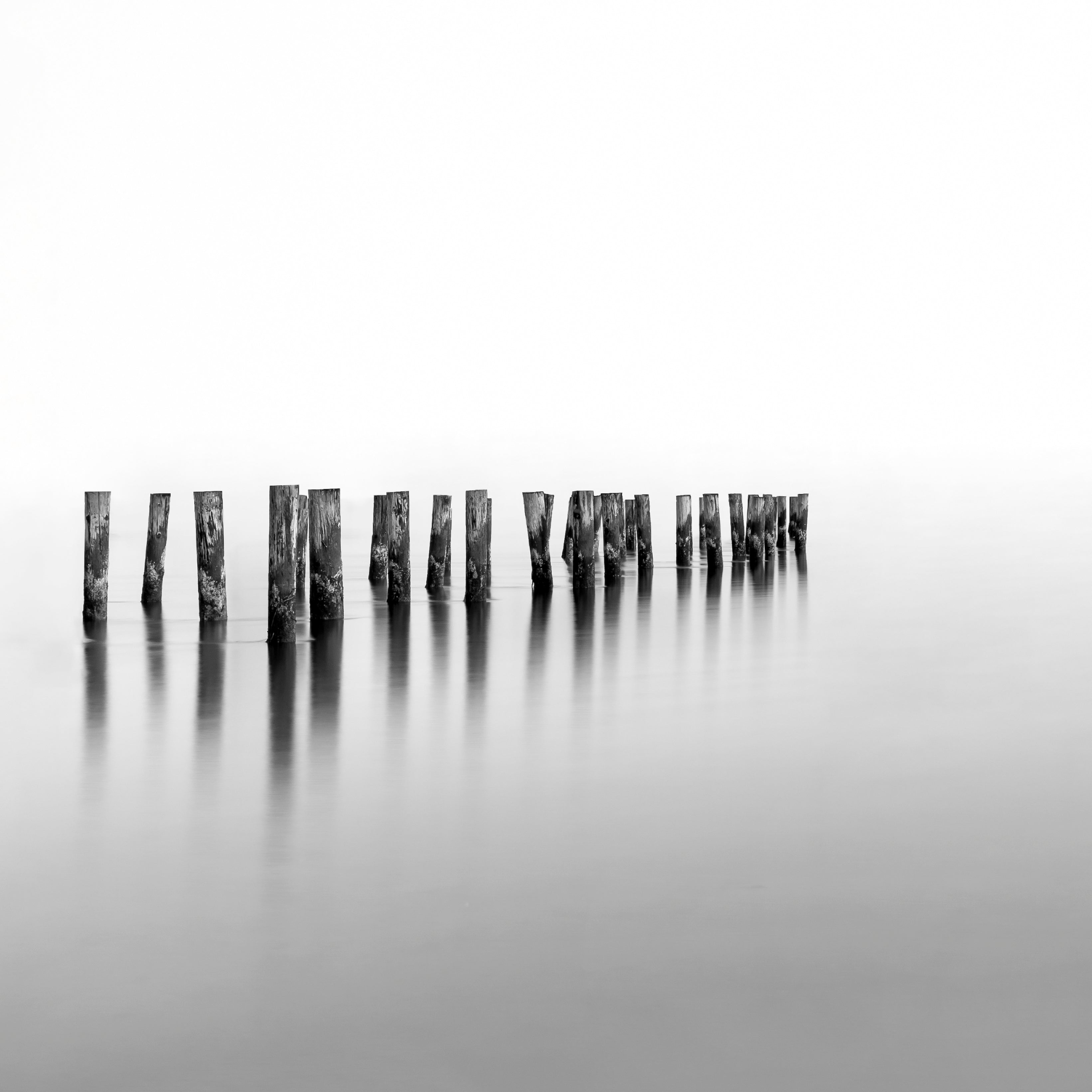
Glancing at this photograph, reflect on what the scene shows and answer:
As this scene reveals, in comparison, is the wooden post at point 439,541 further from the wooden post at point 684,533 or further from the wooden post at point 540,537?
the wooden post at point 684,533

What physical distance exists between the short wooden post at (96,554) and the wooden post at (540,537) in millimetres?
3829

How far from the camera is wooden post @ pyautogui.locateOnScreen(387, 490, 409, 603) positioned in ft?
44.3

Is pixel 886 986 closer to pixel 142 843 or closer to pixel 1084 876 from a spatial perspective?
pixel 1084 876

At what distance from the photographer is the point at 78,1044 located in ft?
14.9

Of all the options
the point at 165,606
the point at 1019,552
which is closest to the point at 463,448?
the point at 1019,552

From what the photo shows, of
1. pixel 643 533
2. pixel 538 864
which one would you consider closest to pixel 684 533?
pixel 643 533

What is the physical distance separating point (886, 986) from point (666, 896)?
118cm

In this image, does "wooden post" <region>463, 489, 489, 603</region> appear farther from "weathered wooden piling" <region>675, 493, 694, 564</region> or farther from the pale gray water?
"weathered wooden piling" <region>675, 493, 694, 564</region>

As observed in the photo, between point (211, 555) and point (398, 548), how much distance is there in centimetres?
242

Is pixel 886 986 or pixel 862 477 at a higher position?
pixel 862 477

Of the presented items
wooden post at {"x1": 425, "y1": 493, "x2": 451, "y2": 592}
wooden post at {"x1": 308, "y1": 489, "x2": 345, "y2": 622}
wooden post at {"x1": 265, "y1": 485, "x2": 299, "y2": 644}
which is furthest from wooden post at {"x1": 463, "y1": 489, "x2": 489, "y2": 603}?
wooden post at {"x1": 265, "y1": 485, "x2": 299, "y2": 644}

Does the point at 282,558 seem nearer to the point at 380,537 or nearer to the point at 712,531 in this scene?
the point at 380,537

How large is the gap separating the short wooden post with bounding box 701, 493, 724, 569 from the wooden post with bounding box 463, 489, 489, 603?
3.94 meters

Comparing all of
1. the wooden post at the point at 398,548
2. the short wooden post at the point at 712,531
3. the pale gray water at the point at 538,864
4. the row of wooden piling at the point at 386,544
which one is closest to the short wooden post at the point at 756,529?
the row of wooden piling at the point at 386,544
